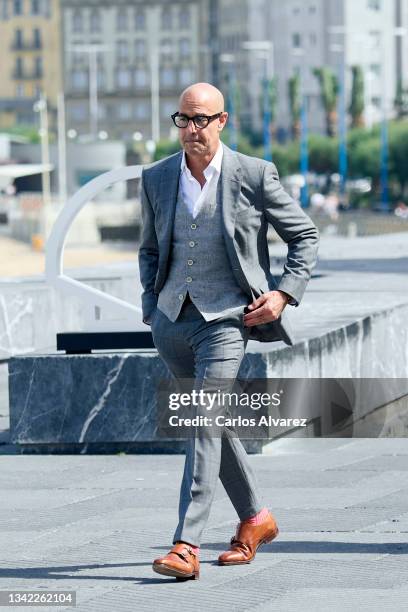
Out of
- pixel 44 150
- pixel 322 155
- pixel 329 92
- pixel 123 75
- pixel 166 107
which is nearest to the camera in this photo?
pixel 44 150

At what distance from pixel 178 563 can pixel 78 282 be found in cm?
548

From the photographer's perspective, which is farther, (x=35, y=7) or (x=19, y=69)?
(x=19, y=69)

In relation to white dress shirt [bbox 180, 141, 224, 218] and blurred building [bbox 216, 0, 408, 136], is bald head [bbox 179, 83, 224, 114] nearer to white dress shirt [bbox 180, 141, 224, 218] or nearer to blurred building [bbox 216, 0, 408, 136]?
white dress shirt [bbox 180, 141, 224, 218]

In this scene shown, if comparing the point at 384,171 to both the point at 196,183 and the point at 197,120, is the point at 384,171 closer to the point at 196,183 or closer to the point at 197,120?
the point at 196,183

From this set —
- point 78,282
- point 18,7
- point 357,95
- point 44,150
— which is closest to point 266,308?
point 78,282

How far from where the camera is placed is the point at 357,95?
389ft

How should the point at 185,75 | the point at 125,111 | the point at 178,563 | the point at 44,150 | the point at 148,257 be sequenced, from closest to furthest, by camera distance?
the point at 178,563
the point at 148,257
the point at 44,150
the point at 125,111
the point at 185,75

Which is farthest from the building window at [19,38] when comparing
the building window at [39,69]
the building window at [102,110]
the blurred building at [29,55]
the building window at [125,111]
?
the building window at [125,111]

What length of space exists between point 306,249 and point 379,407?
14.6 feet

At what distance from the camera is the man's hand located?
6164mm

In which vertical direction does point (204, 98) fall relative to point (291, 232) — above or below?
above

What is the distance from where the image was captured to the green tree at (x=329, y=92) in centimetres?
12312

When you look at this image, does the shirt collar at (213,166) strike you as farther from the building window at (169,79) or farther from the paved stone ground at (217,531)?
the building window at (169,79)

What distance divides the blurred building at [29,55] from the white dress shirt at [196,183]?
549 feet
